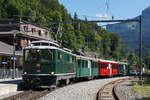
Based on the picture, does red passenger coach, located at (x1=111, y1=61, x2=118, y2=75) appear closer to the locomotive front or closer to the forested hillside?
the forested hillside

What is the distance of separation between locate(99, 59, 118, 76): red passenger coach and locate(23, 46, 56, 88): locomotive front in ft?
60.5

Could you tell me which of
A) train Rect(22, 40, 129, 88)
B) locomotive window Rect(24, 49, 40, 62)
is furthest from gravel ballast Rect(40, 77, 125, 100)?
locomotive window Rect(24, 49, 40, 62)

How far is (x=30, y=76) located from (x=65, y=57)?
3.51 meters

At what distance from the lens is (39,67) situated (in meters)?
16.6

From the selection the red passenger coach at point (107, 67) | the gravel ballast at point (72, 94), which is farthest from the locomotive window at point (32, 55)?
the red passenger coach at point (107, 67)

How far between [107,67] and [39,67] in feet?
73.3

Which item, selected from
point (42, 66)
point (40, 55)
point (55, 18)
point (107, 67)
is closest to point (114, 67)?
point (107, 67)

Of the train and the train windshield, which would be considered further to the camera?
the train windshield

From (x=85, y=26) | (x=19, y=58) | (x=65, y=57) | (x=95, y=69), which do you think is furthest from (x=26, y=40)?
(x=85, y=26)

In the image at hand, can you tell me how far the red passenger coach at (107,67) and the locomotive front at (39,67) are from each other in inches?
726

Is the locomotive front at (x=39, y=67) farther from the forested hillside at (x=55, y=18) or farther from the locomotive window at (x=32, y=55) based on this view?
the forested hillside at (x=55, y=18)

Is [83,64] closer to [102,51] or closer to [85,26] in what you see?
[85,26]

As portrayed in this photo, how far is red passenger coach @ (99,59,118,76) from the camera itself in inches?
1375

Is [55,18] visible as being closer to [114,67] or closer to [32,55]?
[114,67]
